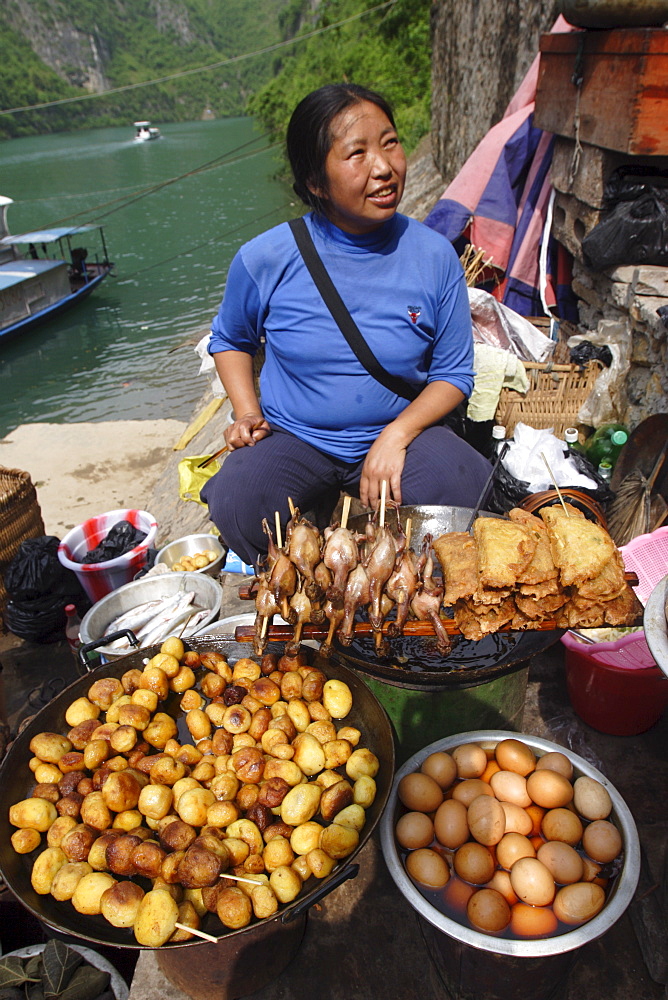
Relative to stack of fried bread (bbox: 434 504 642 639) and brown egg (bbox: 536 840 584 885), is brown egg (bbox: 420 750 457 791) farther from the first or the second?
stack of fried bread (bbox: 434 504 642 639)

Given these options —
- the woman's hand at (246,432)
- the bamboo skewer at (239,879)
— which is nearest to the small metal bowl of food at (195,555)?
the woman's hand at (246,432)

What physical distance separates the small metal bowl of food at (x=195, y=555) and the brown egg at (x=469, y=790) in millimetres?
2667

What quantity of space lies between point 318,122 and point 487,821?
2.95 m

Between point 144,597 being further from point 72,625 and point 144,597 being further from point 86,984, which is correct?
point 86,984

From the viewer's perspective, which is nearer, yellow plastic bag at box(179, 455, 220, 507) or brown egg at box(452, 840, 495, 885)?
brown egg at box(452, 840, 495, 885)

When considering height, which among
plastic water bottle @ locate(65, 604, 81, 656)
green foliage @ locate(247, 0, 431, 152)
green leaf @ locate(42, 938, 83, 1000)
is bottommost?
plastic water bottle @ locate(65, 604, 81, 656)

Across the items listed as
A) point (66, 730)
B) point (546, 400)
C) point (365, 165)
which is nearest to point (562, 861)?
point (66, 730)

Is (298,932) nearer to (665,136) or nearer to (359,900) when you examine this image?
(359,900)

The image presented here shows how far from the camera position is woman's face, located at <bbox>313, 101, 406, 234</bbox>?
105 inches

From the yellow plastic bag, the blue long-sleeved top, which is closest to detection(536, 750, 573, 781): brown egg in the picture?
the blue long-sleeved top

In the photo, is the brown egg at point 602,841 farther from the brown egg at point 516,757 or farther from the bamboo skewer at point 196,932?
the bamboo skewer at point 196,932

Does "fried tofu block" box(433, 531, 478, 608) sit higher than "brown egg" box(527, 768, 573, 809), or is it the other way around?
"fried tofu block" box(433, 531, 478, 608)

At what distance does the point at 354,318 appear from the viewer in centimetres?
300

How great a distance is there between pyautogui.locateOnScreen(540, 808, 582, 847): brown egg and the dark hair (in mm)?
2820
